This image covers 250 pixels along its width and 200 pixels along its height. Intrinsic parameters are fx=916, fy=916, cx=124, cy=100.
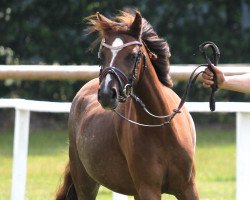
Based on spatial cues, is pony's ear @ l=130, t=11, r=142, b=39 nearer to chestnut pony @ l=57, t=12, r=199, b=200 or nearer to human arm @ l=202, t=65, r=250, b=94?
chestnut pony @ l=57, t=12, r=199, b=200

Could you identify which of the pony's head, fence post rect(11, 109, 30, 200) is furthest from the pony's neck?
fence post rect(11, 109, 30, 200)

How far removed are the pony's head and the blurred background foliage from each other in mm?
9892

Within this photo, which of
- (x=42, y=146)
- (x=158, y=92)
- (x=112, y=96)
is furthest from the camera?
(x=42, y=146)

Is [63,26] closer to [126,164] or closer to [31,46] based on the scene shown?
[31,46]

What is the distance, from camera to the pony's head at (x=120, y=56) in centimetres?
530

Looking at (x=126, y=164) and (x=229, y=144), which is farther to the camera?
(x=229, y=144)

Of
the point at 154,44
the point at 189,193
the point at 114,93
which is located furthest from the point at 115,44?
the point at 189,193

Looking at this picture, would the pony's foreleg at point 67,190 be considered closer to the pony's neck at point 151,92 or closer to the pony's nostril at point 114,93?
the pony's neck at point 151,92

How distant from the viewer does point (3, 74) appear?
27.0 ft

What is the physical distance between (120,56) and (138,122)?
0.58m

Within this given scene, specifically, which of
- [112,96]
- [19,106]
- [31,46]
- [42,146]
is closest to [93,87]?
[19,106]

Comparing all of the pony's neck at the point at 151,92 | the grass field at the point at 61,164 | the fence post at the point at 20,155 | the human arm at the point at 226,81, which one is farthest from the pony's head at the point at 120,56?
the grass field at the point at 61,164

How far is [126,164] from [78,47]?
1001 centimetres

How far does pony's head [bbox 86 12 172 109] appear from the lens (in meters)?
5.30
